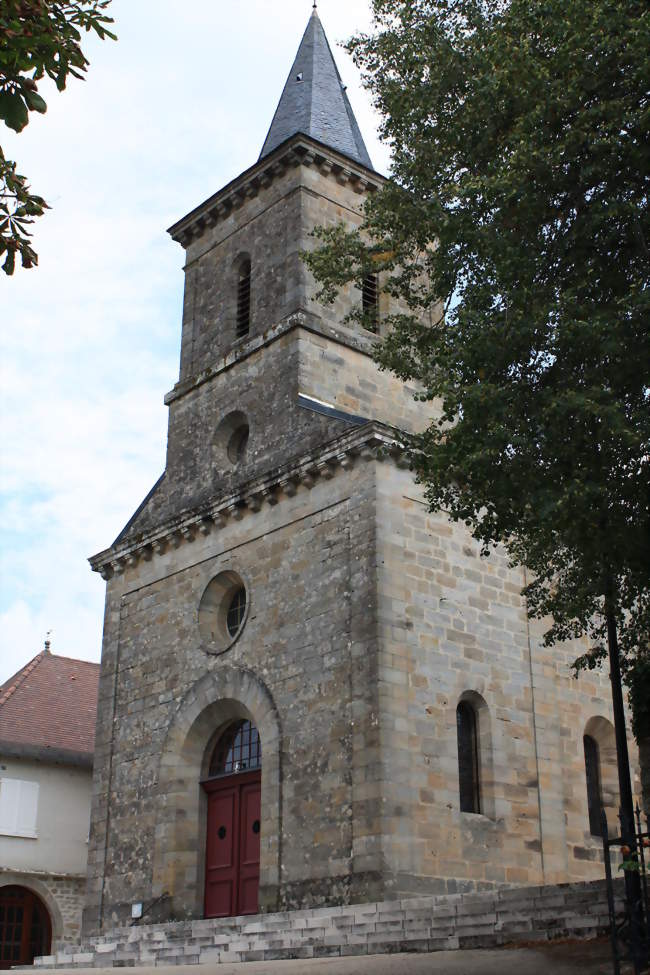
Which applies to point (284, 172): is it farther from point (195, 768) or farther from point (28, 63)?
point (28, 63)

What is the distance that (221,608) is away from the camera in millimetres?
20125

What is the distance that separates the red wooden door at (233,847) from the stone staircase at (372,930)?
4.19 ft

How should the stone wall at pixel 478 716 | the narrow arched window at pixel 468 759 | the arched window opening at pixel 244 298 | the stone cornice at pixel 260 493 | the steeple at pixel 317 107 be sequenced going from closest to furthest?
the stone wall at pixel 478 716
the narrow arched window at pixel 468 759
the stone cornice at pixel 260 493
the arched window opening at pixel 244 298
the steeple at pixel 317 107

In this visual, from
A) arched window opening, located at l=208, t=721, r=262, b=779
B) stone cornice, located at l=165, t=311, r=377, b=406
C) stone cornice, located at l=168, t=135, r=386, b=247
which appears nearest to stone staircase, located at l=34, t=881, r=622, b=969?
arched window opening, located at l=208, t=721, r=262, b=779

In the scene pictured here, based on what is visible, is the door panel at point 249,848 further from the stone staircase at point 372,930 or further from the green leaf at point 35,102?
the green leaf at point 35,102

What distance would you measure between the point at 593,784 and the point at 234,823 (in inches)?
236

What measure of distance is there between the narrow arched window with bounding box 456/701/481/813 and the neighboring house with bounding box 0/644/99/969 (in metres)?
11.9

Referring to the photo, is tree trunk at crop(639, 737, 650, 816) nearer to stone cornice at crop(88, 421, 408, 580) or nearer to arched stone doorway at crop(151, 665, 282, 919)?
stone cornice at crop(88, 421, 408, 580)

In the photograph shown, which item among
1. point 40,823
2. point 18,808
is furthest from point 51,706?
point 40,823

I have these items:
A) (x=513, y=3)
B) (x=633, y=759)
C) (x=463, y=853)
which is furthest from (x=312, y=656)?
(x=513, y=3)

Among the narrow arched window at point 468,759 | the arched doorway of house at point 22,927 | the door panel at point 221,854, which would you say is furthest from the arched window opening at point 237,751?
the arched doorway of house at point 22,927

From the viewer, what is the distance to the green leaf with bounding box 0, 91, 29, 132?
21.0 feet

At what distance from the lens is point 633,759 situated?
64.7 feet

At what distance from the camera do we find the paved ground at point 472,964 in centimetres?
1021
